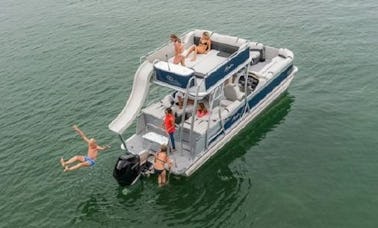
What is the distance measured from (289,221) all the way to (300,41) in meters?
16.2

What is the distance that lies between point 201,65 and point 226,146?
3966 mm

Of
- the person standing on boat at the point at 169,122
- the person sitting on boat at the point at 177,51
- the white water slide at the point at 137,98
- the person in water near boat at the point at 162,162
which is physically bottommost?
the person in water near boat at the point at 162,162

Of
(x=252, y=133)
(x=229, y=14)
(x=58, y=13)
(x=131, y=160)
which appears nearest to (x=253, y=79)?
(x=252, y=133)

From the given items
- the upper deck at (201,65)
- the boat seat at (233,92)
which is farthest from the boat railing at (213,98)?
the upper deck at (201,65)

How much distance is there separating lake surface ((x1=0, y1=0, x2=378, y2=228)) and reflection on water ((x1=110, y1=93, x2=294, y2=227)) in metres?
0.05

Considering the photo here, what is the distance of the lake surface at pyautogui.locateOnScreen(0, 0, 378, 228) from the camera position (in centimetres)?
1902

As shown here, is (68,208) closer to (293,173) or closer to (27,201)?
(27,201)

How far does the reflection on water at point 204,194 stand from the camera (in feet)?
61.4

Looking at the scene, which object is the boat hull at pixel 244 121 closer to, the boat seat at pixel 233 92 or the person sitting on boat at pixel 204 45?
the boat seat at pixel 233 92

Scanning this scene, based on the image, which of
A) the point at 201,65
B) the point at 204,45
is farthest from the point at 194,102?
the point at 204,45

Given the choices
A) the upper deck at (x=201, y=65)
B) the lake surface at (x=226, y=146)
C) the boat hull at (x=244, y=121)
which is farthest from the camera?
the boat hull at (x=244, y=121)

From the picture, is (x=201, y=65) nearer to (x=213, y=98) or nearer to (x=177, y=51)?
(x=177, y=51)

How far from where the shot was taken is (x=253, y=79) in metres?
23.9

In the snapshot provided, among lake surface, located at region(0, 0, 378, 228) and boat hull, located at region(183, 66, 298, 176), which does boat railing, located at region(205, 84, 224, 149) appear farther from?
lake surface, located at region(0, 0, 378, 228)
